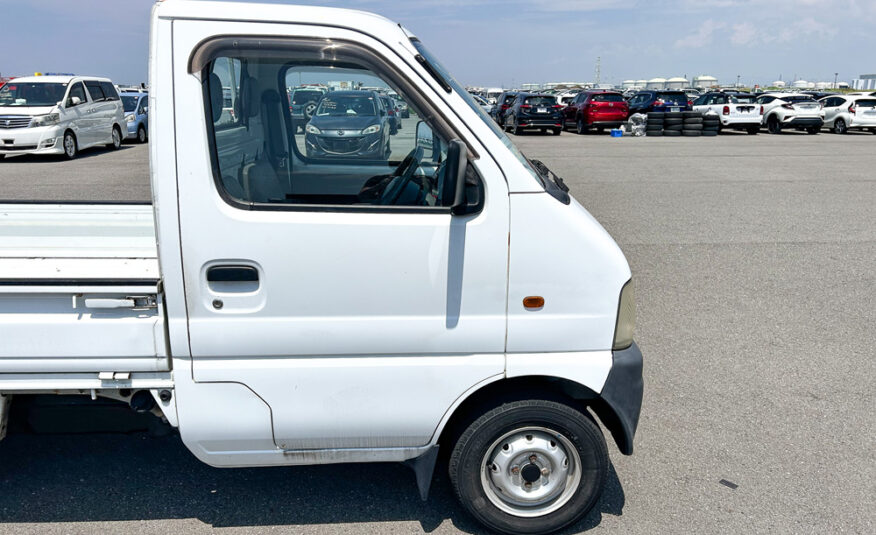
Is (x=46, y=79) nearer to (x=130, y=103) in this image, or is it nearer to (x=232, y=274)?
(x=130, y=103)

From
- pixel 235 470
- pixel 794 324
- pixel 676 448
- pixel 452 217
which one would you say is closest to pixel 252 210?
pixel 452 217

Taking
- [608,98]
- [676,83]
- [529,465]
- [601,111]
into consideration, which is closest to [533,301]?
[529,465]

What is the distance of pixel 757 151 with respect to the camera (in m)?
20.0

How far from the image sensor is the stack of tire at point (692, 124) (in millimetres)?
25562

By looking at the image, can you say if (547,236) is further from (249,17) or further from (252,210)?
(249,17)

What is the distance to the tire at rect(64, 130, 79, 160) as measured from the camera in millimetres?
17516

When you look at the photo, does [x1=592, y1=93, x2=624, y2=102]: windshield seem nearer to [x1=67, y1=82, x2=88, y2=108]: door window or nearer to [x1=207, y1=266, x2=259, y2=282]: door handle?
[x1=67, y1=82, x2=88, y2=108]: door window

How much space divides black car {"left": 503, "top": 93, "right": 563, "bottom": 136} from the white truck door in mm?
24782

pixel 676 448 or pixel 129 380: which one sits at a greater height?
pixel 129 380

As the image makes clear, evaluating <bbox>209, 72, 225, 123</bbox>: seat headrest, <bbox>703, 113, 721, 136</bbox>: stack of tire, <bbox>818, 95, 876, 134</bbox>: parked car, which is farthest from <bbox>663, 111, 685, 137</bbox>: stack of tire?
<bbox>209, 72, 225, 123</bbox>: seat headrest

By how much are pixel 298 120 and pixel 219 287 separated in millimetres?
895

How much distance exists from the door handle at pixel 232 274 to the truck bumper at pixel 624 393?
4.90ft

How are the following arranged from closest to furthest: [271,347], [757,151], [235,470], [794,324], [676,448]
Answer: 1. [271,347]
2. [235,470]
3. [676,448]
4. [794,324]
5. [757,151]

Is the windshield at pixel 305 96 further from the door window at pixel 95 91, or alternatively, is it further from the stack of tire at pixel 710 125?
the stack of tire at pixel 710 125
